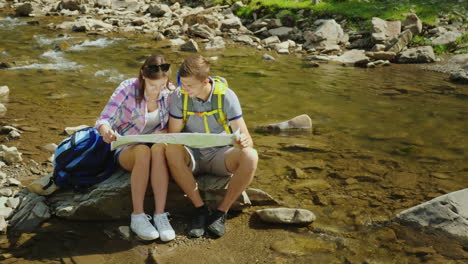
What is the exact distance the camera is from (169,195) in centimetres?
479

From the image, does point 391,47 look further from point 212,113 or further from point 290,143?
point 212,113

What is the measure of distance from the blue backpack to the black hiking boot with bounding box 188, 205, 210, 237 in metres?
1.00

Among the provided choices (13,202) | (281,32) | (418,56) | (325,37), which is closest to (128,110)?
(13,202)

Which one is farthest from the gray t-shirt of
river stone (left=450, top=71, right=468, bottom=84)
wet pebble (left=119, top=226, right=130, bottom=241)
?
river stone (left=450, top=71, right=468, bottom=84)

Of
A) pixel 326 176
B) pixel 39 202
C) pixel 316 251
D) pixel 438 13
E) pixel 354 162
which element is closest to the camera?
pixel 316 251

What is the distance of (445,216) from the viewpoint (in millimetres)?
4484

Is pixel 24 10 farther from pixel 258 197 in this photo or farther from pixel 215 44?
pixel 258 197

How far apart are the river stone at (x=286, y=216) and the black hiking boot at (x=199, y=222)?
0.56m

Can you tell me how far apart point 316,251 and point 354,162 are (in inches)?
94.2

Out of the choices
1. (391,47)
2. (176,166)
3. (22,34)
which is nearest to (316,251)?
(176,166)

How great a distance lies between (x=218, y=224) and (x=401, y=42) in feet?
40.4

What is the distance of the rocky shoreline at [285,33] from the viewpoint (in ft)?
47.1

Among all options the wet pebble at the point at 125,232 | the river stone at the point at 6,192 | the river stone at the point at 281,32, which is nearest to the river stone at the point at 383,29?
the river stone at the point at 281,32

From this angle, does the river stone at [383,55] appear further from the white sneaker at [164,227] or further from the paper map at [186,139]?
the white sneaker at [164,227]
